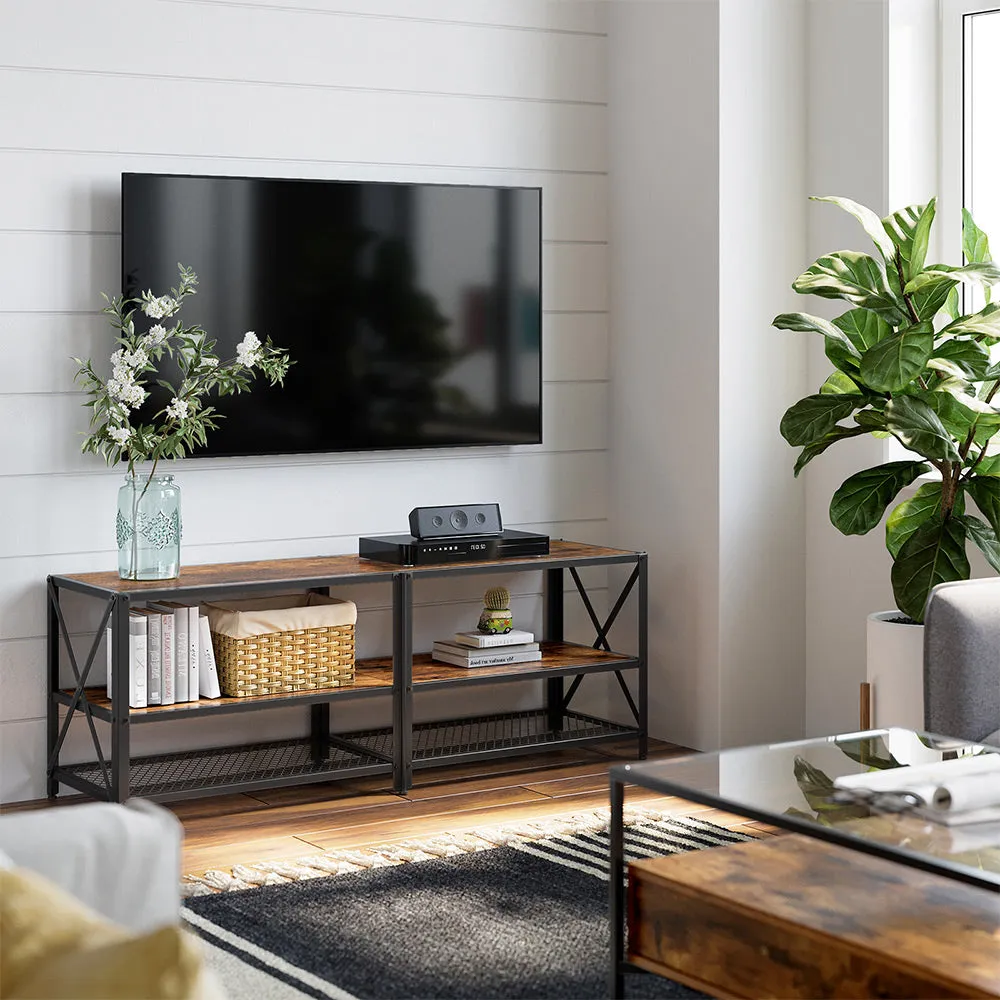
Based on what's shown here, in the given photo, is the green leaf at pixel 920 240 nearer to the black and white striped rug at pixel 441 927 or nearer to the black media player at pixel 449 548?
the black media player at pixel 449 548

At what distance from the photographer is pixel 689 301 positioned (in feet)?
15.2

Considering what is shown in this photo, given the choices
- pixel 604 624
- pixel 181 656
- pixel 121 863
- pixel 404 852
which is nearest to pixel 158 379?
pixel 181 656

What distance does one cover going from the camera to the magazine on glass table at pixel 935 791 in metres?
2.39

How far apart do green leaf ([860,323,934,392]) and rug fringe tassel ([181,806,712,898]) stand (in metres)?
1.18

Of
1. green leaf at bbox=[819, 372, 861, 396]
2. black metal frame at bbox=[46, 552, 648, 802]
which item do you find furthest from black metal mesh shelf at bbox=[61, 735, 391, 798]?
green leaf at bbox=[819, 372, 861, 396]

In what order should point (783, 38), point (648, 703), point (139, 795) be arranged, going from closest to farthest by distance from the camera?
point (139, 795) → point (783, 38) → point (648, 703)

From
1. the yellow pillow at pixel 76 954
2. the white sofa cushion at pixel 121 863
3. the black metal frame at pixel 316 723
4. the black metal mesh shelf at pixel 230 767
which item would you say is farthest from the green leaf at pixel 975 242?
the yellow pillow at pixel 76 954

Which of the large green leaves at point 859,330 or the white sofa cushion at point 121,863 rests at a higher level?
the large green leaves at point 859,330

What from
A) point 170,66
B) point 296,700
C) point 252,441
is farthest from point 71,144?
point 296,700

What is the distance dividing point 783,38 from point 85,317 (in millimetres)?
2211

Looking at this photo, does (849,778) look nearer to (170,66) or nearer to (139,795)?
(139,795)

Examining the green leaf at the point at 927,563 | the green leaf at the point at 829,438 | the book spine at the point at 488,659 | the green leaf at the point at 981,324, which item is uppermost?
the green leaf at the point at 981,324

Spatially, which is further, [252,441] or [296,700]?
[252,441]

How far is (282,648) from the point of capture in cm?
400
